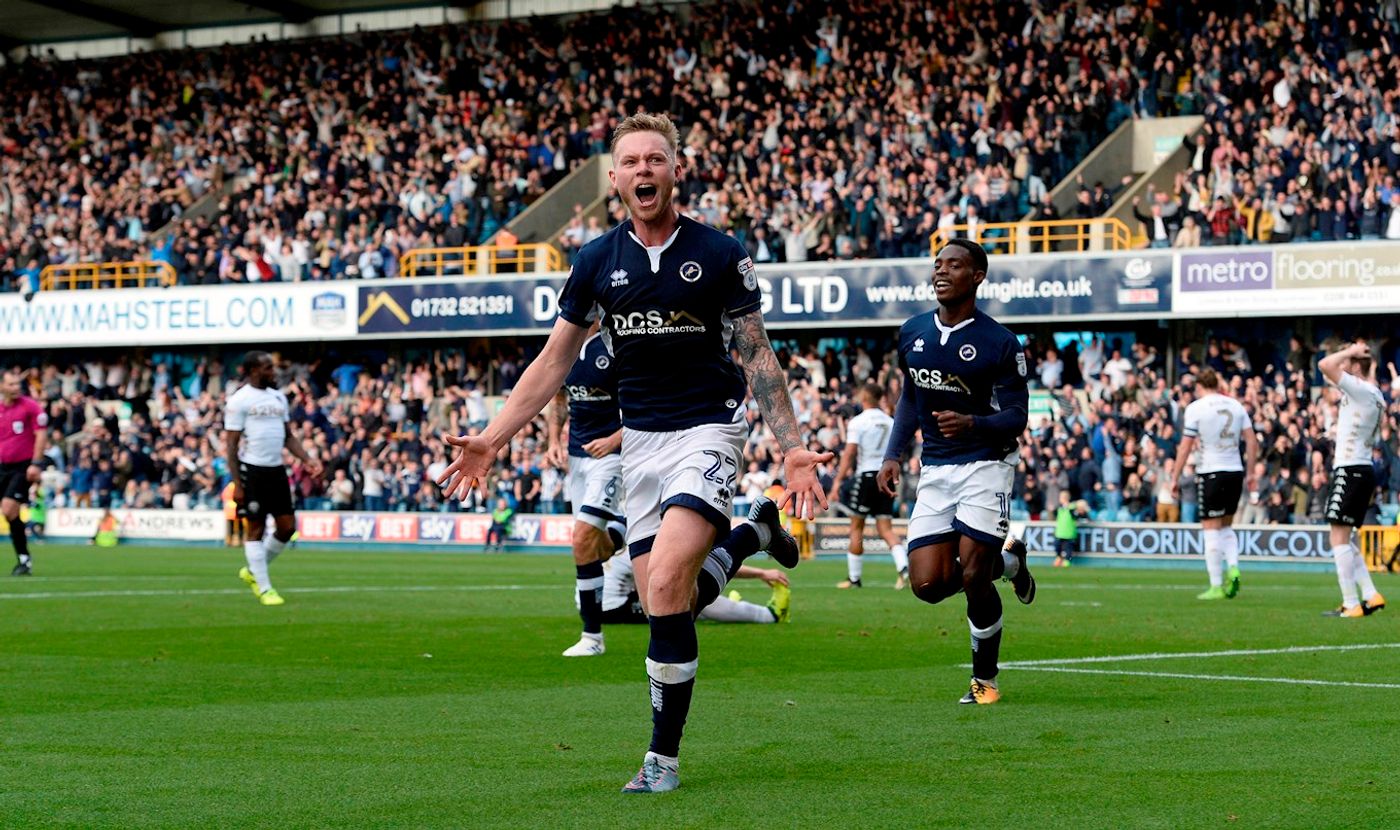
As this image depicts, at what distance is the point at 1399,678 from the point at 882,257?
1068 inches

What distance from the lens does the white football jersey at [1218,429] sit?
19344mm

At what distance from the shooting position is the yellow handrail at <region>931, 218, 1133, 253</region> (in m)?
35.9

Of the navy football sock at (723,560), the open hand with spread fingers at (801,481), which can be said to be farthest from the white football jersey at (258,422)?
the open hand with spread fingers at (801,481)

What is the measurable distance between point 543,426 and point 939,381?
28867 mm

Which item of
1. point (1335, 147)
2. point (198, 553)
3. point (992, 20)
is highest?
point (992, 20)

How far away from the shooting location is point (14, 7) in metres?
53.1

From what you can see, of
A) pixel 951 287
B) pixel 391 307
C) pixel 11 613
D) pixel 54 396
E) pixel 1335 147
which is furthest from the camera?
pixel 54 396

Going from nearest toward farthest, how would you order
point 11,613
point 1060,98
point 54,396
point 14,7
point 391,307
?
point 11,613, point 1060,98, point 391,307, point 54,396, point 14,7

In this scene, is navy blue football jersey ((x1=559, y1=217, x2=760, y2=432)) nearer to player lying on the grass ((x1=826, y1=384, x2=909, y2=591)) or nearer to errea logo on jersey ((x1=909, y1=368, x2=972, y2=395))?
errea logo on jersey ((x1=909, y1=368, x2=972, y2=395))

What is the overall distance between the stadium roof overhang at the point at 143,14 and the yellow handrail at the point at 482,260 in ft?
33.0

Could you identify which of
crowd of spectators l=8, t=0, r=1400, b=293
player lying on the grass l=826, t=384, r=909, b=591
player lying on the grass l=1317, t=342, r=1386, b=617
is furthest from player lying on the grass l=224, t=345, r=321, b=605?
crowd of spectators l=8, t=0, r=1400, b=293

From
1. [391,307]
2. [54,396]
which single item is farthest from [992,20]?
[54,396]

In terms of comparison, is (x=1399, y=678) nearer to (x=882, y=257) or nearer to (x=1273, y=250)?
(x=1273, y=250)

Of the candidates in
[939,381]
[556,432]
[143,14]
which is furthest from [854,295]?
[939,381]
